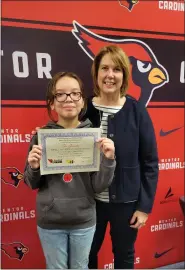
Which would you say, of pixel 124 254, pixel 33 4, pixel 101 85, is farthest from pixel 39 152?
pixel 33 4

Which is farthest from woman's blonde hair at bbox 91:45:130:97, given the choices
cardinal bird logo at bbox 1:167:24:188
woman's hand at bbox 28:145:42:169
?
cardinal bird logo at bbox 1:167:24:188

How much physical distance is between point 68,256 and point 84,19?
1.30 m

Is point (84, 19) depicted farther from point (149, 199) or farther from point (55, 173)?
point (149, 199)

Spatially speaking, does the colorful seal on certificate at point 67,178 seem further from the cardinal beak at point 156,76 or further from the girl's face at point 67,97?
the cardinal beak at point 156,76

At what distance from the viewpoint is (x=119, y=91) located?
1.25 m

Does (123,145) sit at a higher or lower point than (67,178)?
higher

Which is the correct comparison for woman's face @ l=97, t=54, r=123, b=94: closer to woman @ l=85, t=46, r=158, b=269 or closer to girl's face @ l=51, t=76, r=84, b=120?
woman @ l=85, t=46, r=158, b=269

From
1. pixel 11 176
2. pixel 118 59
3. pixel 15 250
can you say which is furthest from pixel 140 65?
pixel 15 250

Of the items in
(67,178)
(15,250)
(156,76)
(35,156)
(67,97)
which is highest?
(156,76)

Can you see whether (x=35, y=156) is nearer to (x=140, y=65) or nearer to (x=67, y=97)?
(x=67, y=97)

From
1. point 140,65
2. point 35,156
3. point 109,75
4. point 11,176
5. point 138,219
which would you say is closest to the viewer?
point 35,156

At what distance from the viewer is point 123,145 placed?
1.23 metres

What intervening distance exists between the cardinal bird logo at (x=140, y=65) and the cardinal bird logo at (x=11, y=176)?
2.76 feet

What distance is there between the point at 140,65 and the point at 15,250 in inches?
56.9
